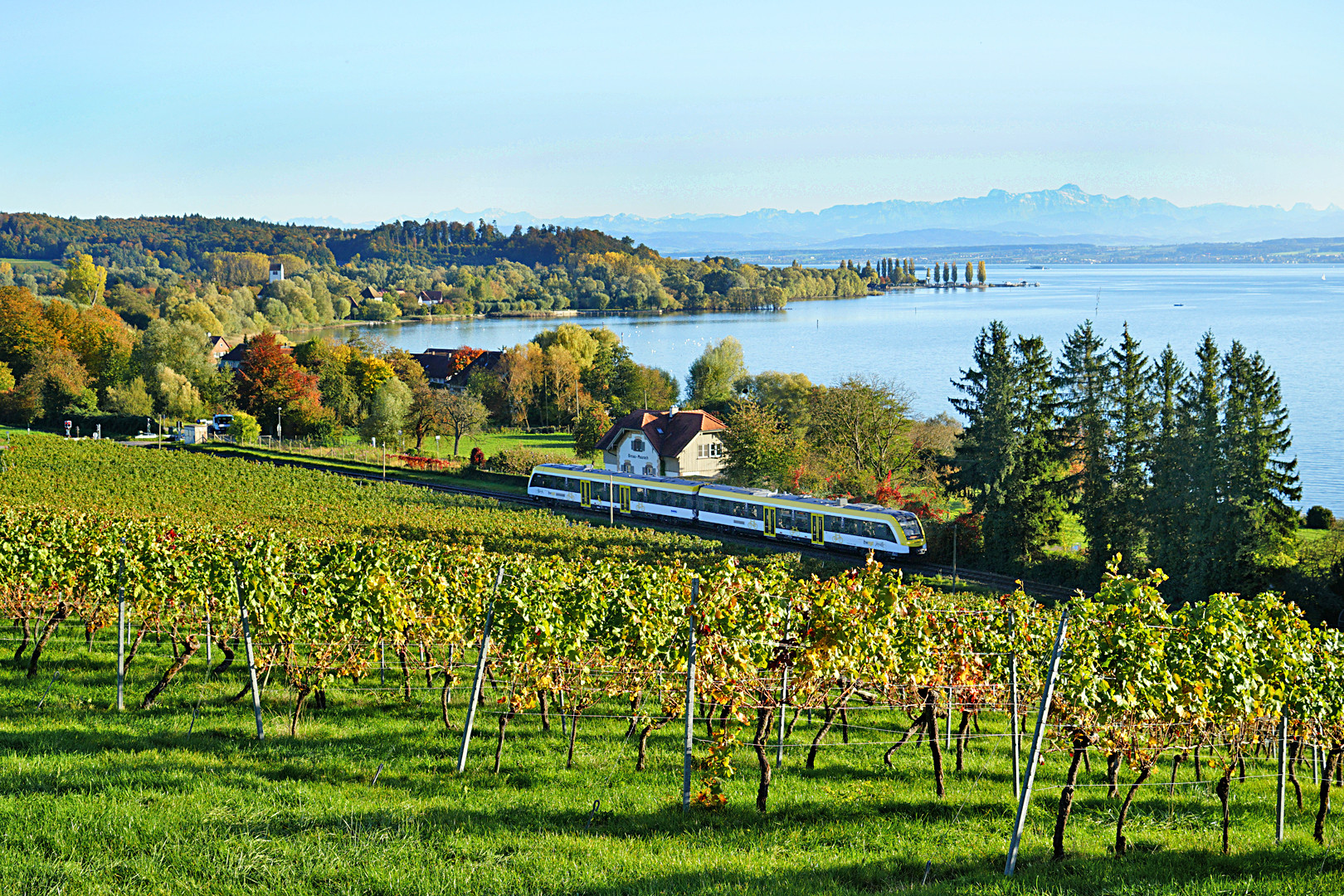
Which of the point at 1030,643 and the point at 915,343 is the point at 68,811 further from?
the point at 915,343

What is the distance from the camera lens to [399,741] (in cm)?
1223

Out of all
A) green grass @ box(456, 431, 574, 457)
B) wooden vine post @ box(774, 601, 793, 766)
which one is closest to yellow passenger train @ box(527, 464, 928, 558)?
green grass @ box(456, 431, 574, 457)

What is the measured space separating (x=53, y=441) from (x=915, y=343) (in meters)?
110

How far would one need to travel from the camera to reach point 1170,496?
36.6 metres

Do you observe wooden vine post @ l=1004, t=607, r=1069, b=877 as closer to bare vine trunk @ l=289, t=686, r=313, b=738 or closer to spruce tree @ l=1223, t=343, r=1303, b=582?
bare vine trunk @ l=289, t=686, r=313, b=738

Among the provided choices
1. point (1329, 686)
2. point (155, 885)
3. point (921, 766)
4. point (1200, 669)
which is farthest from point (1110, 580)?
point (155, 885)

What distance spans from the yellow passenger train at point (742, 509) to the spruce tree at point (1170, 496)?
8.38 meters

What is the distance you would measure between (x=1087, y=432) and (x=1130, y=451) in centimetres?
217

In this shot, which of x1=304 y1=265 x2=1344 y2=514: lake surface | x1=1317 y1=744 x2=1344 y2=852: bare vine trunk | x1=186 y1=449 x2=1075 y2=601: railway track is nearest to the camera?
x1=1317 y1=744 x2=1344 y2=852: bare vine trunk

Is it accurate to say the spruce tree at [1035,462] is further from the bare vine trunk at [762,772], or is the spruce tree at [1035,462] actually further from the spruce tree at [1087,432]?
the bare vine trunk at [762,772]

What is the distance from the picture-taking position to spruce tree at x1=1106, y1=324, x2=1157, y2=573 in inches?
1522

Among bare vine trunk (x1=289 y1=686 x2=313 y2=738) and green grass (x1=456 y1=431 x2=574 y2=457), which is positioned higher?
bare vine trunk (x1=289 y1=686 x2=313 y2=738)

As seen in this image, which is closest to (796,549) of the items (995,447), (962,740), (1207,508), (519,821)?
(995,447)

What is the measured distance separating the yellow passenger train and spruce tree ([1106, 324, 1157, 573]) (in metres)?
7.45
